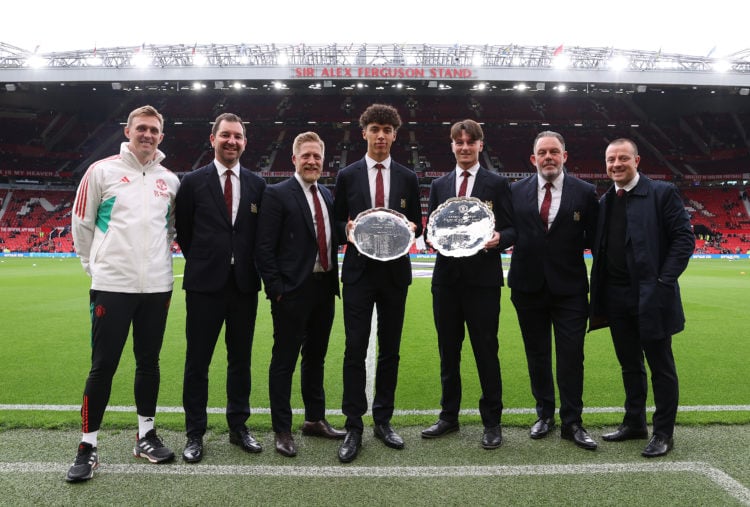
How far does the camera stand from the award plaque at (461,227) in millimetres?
3258

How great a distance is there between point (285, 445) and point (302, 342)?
0.73 meters

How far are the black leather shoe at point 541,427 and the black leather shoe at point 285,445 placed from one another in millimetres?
1602

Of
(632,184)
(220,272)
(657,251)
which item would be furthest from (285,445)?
(632,184)

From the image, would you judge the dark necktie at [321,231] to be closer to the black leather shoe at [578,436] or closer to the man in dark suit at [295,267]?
the man in dark suit at [295,267]

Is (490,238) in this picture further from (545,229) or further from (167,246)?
(167,246)

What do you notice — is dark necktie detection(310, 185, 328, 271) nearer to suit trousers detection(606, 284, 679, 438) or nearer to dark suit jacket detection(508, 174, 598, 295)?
dark suit jacket detection(508, 174, 598, 295)

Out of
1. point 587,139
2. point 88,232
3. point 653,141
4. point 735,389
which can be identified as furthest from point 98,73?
point 653,141

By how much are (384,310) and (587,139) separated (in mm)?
44340

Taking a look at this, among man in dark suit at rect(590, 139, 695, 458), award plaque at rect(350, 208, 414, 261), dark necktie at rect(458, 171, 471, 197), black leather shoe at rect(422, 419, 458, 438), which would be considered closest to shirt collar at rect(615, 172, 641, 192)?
man in dark suit at rect(590, 139, 695, 458)

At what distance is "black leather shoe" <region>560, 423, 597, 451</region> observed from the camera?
10.2 ft

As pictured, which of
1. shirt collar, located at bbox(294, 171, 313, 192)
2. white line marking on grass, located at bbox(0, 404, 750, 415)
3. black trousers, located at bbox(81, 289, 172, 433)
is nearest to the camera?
black trousers, located at bbox(81, 289, 172, 433)

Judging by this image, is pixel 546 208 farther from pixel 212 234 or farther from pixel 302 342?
pixel 212 234

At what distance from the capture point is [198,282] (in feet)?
10.3

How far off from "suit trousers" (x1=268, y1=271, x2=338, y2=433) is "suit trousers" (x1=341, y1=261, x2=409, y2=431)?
221 mm
